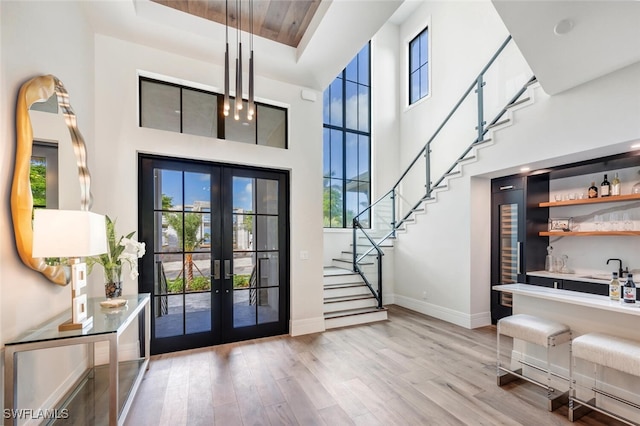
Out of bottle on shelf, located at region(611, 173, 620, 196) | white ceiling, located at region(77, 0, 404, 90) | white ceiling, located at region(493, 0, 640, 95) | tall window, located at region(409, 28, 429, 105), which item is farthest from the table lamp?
tall window, located at region(409, 28, 429, 105)

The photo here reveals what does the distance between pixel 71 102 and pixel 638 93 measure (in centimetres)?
529

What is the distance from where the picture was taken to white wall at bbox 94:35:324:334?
3242 millimetres

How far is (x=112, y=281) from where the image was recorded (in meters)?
2.70

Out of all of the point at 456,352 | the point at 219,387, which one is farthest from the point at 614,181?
the point at 219,387

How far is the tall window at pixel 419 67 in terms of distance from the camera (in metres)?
6.85

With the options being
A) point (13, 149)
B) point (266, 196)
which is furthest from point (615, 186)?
point (13, 149)

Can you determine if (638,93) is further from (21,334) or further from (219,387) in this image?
(21,334)

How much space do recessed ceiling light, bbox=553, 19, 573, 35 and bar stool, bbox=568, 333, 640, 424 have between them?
259cm

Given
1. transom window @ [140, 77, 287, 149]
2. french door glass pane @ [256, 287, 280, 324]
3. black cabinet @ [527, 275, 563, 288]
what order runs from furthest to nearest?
1. french door glass pane @ [256, 287, 280, 324]
2. black cabinet @ [527, 275, 563, 288]
3. transom window @ [140, 77, 287, 149]

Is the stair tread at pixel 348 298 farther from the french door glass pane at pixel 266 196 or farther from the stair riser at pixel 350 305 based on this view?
the french door glass pane at pixel 266 196

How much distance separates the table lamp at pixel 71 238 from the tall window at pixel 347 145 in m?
5.17

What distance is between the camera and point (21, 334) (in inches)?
74.0

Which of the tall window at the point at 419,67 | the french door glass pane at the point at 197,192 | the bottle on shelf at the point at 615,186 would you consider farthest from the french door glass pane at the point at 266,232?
the tall window at the point at 419,67

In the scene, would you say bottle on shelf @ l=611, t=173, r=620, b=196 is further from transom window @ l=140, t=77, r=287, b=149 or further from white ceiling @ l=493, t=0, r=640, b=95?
transom window @ l=140, t=77, r=287, b=149
